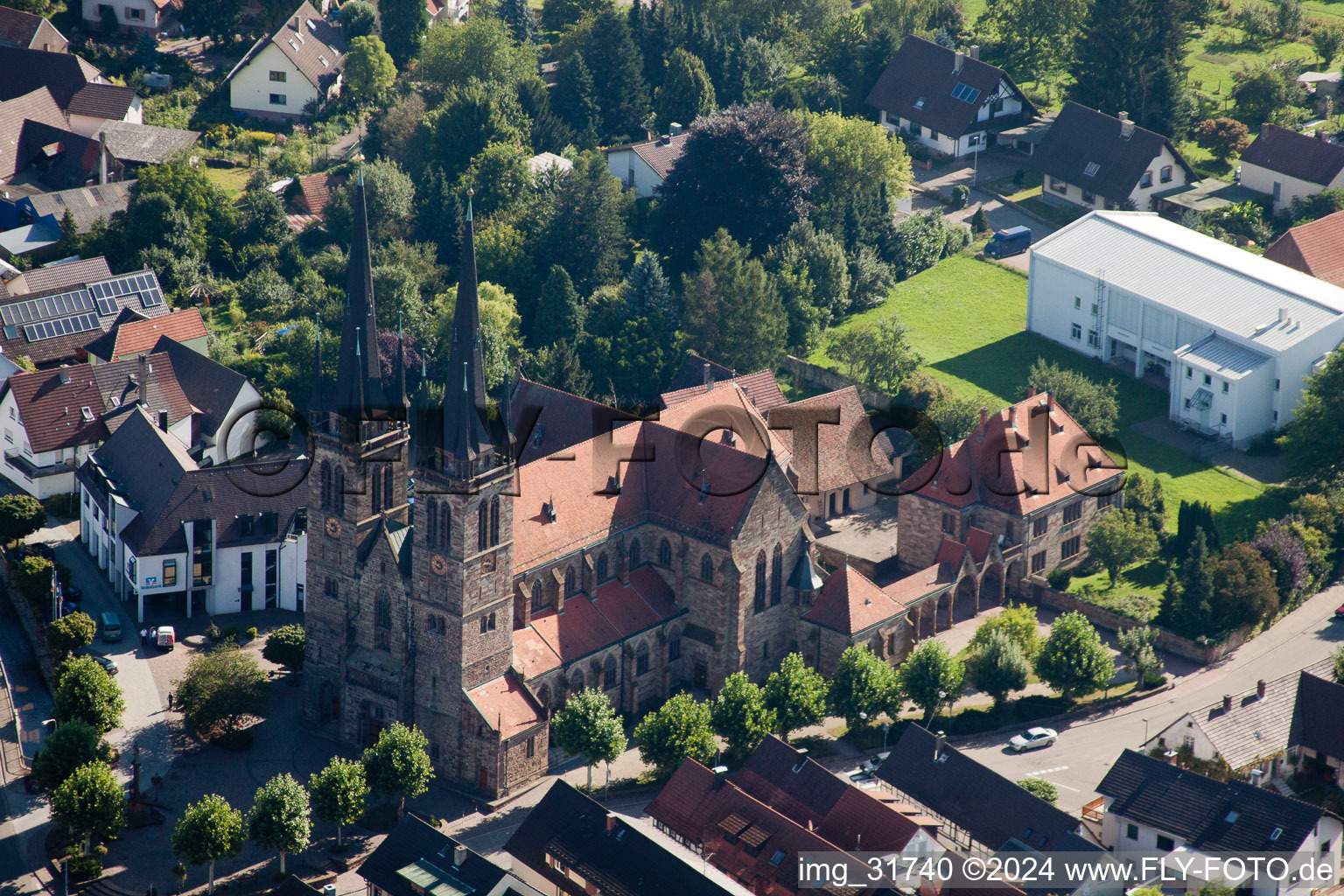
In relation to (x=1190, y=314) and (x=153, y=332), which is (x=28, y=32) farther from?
(x=1190, y=314)

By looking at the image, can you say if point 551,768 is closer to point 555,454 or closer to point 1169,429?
point 555,454

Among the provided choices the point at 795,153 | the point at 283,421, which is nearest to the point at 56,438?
the point at 283,421

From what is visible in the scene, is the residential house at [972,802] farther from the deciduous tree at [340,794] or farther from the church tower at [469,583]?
the deciduous tree at [340,794]

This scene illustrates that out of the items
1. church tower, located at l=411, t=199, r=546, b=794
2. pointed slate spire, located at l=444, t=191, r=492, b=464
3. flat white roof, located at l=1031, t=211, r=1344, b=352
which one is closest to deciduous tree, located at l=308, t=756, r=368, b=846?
church tower, located at l=411, t=199, r=546, b=794

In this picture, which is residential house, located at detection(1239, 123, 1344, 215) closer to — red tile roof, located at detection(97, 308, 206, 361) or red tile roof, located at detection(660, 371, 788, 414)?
red tile roof, located at detection(660, 371, 788, 414)

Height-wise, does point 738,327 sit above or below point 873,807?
above
